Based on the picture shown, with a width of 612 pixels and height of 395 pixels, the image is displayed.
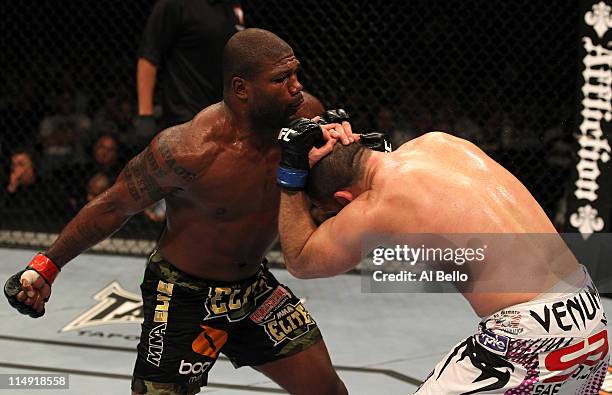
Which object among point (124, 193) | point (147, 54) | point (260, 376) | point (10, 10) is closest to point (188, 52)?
point (147, 54)

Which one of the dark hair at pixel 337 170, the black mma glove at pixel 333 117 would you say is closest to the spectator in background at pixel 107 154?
the black mma glove at pixel 333 117

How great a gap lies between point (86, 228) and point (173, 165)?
0.28 meters

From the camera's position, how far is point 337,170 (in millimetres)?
2162

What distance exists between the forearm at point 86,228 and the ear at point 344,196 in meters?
0.66

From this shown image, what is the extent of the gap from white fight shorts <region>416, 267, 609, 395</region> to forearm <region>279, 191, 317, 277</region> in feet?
1.30

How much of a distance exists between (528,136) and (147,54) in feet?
6.69

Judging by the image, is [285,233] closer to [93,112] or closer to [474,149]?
[474,149]

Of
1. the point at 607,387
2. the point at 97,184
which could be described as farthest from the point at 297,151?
the point at 97,184

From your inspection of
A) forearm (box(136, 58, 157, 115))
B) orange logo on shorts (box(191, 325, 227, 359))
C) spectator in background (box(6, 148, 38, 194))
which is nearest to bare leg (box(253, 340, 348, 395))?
orange logo on shorts (box(191, 325, 227, 359))

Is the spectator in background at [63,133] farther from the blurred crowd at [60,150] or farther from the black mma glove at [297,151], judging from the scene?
the black mma glove at [297,151]

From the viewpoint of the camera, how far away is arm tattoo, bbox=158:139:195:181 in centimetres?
250

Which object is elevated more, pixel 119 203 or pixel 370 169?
pixel 370 169

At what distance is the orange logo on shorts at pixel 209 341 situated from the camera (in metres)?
2.57

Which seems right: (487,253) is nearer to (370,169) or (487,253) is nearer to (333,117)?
A: (370,169)
